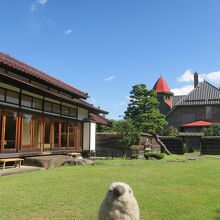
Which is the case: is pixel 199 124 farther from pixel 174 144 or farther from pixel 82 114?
pixel 82 114

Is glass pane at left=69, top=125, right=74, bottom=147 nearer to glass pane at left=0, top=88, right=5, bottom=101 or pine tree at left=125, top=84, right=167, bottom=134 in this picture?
glass pane at left=0, top=88, right=5, bottom=101

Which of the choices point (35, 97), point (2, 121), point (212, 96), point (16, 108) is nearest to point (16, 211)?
point (2, 121)

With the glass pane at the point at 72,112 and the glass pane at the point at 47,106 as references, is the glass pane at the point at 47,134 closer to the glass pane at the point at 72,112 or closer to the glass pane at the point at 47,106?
the glass pane at the point at 47,106

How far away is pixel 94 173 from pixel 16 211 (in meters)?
5.94

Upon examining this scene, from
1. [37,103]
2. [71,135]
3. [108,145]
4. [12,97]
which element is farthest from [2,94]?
[108,145]

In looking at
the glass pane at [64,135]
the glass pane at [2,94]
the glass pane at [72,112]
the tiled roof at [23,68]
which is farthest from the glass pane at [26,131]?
the glass pane at [72,112]

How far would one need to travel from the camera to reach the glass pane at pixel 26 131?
49.1ft

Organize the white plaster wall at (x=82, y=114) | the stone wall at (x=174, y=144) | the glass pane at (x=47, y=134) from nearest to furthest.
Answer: the glass pane at (x=47, y=134) → the white plaster wall at (x=82, y=114) → the stone wall at (x=174, y=144)

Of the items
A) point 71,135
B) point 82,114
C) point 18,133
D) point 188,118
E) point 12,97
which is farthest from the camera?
point 188,118

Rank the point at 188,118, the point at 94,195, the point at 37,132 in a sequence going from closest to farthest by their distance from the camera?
1. the point at 94,195
2. the point at 37,132
3. the point at 188,118

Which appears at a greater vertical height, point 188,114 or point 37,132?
point 188,114

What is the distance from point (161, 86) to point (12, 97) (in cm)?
4819

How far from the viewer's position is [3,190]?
8.49 metres

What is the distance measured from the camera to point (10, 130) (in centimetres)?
1390
